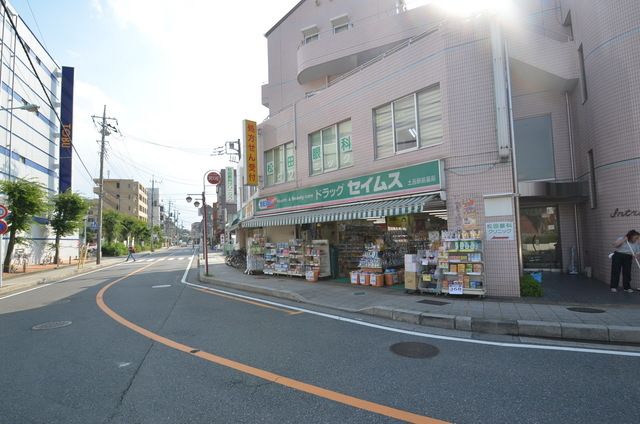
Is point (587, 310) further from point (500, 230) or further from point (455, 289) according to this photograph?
point (455, 289)

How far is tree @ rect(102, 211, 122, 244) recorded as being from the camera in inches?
1821

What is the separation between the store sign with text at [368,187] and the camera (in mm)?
9648

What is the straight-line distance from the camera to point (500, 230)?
27.9ft

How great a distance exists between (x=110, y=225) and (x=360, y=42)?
142 feet

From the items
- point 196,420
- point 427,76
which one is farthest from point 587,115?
point 196,420

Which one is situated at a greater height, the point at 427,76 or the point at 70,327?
the point at 427,76

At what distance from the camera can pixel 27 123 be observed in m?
27.7

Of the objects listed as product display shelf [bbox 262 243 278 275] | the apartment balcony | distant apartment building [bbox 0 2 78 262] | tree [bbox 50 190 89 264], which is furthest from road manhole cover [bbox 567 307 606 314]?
tree [bbox 50 190 89 264]

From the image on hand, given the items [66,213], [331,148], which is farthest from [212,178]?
[66,213]

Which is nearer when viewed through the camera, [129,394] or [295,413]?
[295,413]

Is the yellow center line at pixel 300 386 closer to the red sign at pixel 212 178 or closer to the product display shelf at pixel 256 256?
the product display shelf at pixel 256 256

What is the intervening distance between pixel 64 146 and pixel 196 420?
39.2 meters

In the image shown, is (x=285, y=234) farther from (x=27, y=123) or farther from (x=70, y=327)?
(x=27, y=123)

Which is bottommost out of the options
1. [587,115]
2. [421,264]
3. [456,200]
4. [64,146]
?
[421,264]
